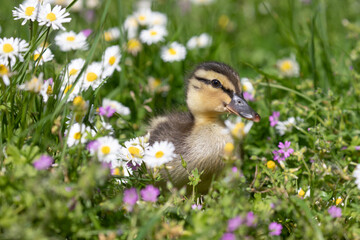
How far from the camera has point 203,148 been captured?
9.61 ft

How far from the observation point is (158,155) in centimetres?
243

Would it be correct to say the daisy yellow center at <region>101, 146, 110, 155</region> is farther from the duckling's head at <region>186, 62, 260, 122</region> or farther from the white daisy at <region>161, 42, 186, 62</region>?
the white daisy at <region>161, 42, 186, 62</region>

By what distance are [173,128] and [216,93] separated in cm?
37

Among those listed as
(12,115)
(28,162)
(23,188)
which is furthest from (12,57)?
(23,188)

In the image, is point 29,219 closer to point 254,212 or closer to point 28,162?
point 28,162

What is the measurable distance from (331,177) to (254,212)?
708 millimetres

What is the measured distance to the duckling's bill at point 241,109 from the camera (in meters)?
2.96

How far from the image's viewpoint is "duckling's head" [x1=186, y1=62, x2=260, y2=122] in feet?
10.0

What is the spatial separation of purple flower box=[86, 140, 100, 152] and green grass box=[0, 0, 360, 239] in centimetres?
3

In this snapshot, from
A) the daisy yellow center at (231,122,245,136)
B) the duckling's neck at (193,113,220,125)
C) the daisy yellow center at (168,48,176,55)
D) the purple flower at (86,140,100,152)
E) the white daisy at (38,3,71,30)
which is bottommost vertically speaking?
the duckling's neck at (193,113,220,125)

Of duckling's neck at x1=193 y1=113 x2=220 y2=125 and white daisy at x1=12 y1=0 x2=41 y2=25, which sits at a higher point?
white daisy at x1=12 y1=0 x2=41 y2=25

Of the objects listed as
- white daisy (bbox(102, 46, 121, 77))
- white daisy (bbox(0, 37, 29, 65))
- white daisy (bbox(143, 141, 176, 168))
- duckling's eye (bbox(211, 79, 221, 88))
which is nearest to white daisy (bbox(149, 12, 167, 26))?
white daisy (bbox(102, 46, 121, 77))

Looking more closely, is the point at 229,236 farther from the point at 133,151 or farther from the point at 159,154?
the point at 133,151

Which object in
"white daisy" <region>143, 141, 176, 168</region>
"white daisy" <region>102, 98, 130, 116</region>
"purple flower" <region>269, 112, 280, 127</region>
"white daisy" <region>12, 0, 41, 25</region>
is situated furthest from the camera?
"white daisy" <region>102, 98, 130, 116</region>
